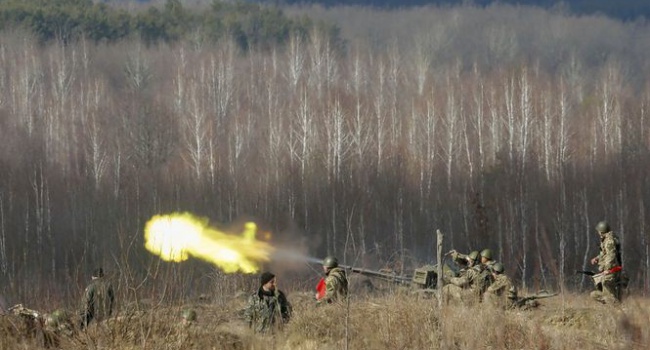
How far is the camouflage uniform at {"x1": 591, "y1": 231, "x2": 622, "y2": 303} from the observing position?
18.4 metres

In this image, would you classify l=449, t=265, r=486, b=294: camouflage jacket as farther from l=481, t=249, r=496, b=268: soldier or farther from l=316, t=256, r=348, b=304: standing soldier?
l=316, t=256, r=348, b=304: standing soldier

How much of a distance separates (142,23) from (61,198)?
173 feet

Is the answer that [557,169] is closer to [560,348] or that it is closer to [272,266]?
[272,266]

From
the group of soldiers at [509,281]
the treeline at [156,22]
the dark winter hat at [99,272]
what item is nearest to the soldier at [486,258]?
the group of soldiers at [509,281]

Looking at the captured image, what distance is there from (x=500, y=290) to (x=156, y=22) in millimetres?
92927

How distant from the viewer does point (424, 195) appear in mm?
57469

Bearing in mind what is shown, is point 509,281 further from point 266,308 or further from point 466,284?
point 266,308

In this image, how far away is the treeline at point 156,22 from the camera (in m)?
97.6

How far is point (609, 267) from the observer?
60.4 feet

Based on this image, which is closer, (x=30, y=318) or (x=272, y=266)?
(x=30, y=318)

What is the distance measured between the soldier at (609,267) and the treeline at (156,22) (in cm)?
8035

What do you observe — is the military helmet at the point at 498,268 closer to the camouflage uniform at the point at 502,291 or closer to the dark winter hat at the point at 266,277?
the camouflage uniform at the point at 502,291

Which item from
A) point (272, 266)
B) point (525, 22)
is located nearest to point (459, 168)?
point (272, 266)

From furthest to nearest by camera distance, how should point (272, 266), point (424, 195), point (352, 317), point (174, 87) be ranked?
1. point (174, 87)
2. point (424, 195)
3. point (272, 266)
4. point (352, 317)
